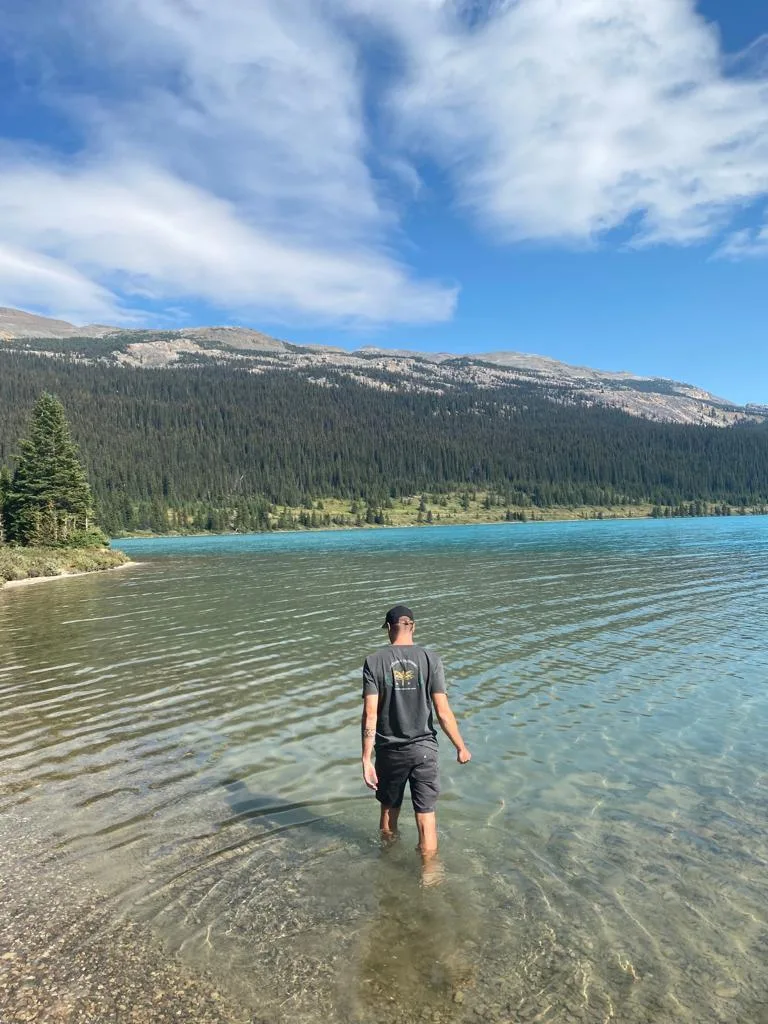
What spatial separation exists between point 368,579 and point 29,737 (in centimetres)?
3433

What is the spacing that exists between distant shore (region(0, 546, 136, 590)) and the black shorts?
4711 cm

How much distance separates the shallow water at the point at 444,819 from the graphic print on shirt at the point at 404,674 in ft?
7.61

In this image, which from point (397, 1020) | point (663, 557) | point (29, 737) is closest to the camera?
point (397, 1020)

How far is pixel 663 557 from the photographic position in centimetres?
5928

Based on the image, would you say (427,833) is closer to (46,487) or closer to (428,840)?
(428,840)

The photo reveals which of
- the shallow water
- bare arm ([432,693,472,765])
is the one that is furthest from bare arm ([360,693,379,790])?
the shallow water

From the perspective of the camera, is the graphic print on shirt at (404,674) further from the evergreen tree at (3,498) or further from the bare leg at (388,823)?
the evergreen tree at (3,498)

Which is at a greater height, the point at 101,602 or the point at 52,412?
the point at 52,412

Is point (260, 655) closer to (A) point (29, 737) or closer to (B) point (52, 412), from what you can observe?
(A) point (29, 737)

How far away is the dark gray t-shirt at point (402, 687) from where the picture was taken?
820cm

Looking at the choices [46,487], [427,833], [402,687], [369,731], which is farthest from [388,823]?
[46,487]

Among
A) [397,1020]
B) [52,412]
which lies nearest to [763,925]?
[397,1020]

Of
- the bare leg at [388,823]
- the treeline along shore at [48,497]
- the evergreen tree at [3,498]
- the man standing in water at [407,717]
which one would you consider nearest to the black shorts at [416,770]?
the man standing in water at [407,717]

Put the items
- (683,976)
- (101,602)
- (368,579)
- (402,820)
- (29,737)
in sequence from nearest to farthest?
(683,976) → (402,820) → (29,737) → (101,602) → (368,579)
